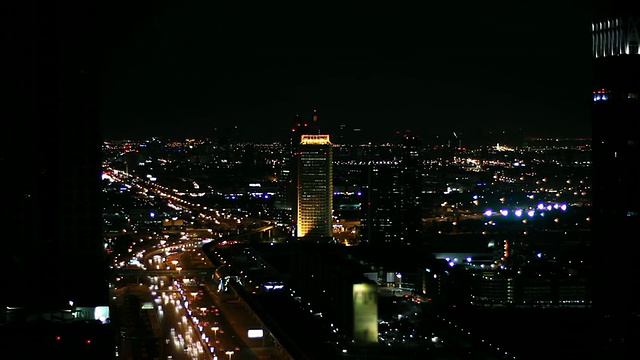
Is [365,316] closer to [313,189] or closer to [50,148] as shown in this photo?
[50,148]

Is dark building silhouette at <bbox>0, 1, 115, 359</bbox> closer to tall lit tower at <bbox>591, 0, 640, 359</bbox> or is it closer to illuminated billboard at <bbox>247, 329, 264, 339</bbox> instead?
illuminated billboard at <bbox>247, 329, 264, 339</bbox>

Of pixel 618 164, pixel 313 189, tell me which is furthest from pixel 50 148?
pixel 313 189

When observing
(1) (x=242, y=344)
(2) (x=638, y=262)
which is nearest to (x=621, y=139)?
(2) (x=638, y=262)

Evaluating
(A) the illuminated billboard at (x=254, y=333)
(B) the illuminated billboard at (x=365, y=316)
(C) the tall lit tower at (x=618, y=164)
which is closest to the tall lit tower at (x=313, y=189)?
(A) the illuminated billboard at (x=254, y=333)

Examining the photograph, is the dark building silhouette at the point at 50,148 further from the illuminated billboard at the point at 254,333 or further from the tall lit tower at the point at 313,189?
the tall lit tower at the point at 313,189

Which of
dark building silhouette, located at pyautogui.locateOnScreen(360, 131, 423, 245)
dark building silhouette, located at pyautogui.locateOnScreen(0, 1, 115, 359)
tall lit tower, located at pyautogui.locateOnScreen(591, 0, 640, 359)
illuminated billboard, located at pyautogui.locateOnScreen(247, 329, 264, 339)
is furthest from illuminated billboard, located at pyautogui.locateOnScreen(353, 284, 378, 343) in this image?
dark building silhouette, located at pyautogui.locateOnScreen(360, 131, 423, 245)

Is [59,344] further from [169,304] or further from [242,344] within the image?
[169,304]
